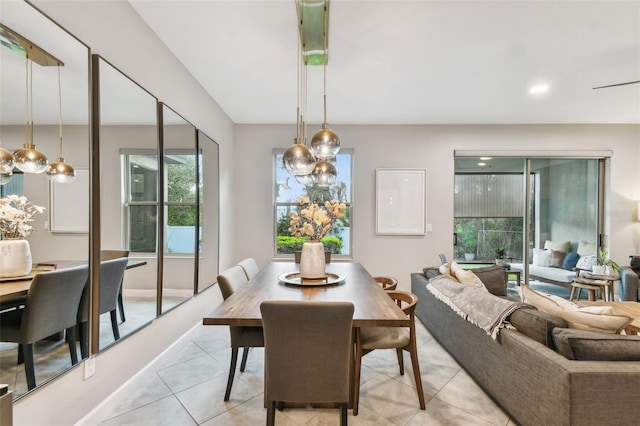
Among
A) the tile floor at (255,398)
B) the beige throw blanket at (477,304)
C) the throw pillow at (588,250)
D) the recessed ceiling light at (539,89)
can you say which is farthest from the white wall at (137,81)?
the throw pillow at (588,250)

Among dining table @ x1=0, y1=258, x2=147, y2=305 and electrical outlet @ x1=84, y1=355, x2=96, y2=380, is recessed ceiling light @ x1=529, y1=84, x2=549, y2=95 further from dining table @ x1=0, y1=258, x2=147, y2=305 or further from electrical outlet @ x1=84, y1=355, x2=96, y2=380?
electrical outlet @ x1=84, y1=355, x2=96, y2=380

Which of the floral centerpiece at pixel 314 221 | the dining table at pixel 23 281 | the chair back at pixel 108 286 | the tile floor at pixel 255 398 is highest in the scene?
the floral centerpiece at pixel 314 221

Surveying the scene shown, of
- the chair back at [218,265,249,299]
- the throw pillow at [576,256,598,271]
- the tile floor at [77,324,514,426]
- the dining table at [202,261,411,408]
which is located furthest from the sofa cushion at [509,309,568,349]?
the throw pillow at [576,256,598,271]

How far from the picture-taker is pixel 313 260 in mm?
2408

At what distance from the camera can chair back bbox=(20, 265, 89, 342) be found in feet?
4.52

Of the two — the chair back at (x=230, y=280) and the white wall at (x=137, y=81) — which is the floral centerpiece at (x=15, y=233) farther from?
the chair back at (x=230, y=280)

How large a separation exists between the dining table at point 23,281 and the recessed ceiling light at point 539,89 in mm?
4495

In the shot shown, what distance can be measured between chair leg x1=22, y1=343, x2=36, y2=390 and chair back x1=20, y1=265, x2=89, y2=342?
0.12 ft

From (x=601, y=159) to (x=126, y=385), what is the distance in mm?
6737

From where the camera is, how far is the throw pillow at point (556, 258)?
469 cm

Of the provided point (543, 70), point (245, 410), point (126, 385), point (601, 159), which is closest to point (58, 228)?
point (126, 385)

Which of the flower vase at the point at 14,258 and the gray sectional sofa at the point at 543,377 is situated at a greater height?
the flower vase at the point at 14,258

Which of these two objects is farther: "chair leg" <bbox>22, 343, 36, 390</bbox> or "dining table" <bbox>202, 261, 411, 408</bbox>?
"dining table" <bbox>202, 261, 411, 408</bbox>

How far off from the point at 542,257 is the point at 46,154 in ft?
19.9
